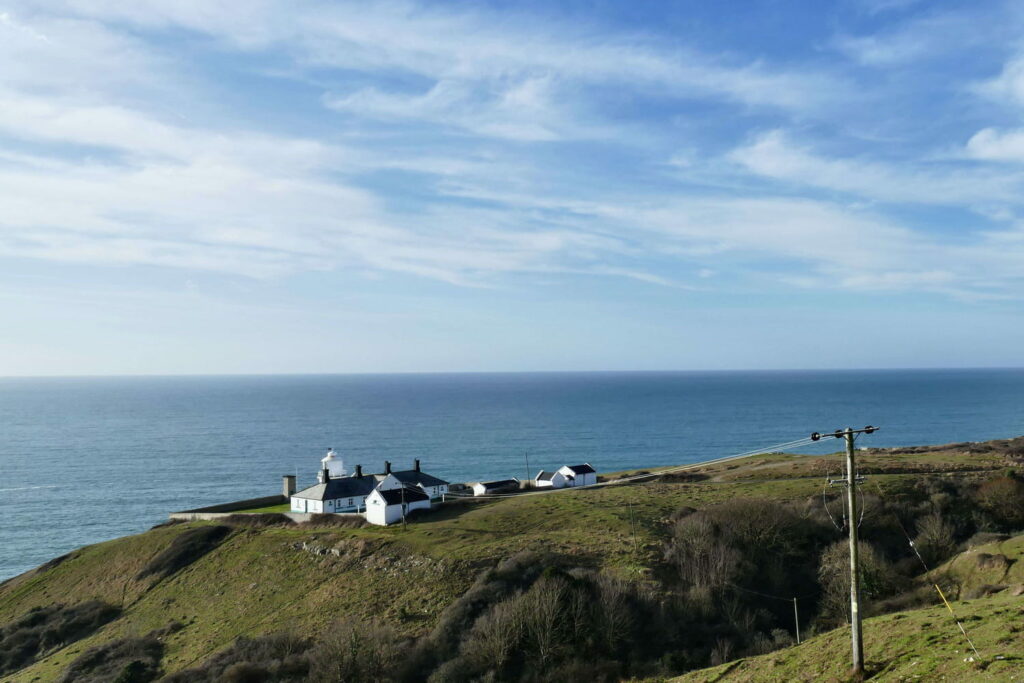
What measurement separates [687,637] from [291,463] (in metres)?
119

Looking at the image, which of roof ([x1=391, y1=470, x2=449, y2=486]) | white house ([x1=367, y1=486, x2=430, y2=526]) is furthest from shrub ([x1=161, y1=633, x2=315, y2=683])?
roof ([x1=391, y1=470, x2=449, y2=486])

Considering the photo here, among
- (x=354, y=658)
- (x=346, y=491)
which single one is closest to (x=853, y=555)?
(x=354, y=658)

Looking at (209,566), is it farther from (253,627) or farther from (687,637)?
(687,637)

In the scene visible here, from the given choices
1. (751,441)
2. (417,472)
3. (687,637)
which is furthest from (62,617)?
(751,441)

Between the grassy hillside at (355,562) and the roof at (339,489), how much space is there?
5.07m

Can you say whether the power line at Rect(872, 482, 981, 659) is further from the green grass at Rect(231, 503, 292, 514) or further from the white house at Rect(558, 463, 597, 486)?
the green grass at Rect(231, 503, 292, 514)

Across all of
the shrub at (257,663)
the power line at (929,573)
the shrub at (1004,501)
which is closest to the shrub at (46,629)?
the shrub at (257,663)

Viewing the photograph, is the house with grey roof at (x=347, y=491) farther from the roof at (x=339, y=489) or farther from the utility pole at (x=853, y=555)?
the utility pole at (x=853, y=555)

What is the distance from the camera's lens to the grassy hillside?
48656mm

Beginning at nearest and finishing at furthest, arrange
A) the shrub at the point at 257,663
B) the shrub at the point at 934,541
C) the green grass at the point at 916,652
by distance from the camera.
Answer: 1. the green grass at the point at 916,652
2. the shrub at the point at 257,663
3. the shrub at the point at 934,541

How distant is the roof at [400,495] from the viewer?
215 feet

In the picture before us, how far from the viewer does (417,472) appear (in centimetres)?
7675

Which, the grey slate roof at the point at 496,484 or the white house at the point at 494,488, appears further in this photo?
the grey slate roof at the point at 496,484

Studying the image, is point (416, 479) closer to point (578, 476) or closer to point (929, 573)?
point (578, 476)
